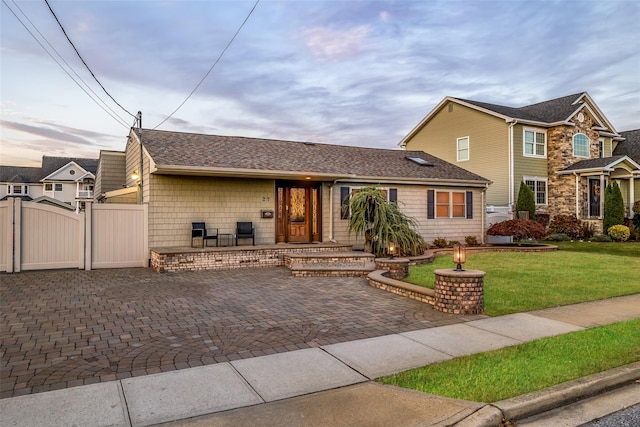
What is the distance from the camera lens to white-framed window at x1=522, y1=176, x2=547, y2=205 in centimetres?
2239

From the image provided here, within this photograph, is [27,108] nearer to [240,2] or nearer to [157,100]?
[157,100]

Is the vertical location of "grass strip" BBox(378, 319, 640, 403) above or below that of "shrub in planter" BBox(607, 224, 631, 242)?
below

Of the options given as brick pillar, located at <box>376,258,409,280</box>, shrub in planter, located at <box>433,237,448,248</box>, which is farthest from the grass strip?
shrub in planter, located at <box>433,237,448,248</box>

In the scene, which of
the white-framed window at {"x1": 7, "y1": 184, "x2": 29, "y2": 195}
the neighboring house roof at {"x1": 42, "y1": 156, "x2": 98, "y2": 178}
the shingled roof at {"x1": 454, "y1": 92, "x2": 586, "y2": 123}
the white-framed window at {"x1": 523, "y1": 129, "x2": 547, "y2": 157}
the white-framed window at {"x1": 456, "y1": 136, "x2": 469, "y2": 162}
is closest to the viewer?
the white-framed window at {"x1": 523, "y1": 129, "x2": 547, "y2": 157}

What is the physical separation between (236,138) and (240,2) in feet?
20.5

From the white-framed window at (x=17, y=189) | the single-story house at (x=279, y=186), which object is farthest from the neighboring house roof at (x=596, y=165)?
the white-framed window at (x=17, y=189)

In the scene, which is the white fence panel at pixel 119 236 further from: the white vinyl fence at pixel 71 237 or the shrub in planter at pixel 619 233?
the shrub in planter at pixel 619 233

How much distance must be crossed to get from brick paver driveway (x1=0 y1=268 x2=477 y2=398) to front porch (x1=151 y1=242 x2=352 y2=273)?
1.14 m

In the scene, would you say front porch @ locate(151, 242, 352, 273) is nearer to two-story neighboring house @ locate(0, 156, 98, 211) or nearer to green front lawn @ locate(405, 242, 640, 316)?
green front lawn @ locate(405, 242, 640, 316)

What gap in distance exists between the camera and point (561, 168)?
22.4 metres

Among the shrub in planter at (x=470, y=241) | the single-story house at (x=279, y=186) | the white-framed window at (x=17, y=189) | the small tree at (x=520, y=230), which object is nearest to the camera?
the single-story house at (x=279, y=186)

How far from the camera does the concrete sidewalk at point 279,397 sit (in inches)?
120

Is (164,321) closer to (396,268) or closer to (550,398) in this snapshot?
(550,398)

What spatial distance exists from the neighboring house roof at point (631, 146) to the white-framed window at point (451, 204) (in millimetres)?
17579
